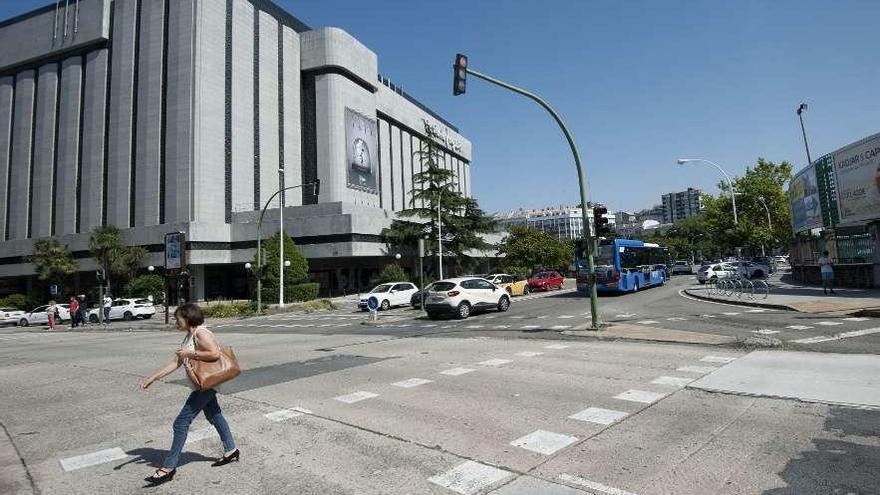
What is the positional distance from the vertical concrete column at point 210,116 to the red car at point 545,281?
33291mm

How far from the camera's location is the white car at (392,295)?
2995cm

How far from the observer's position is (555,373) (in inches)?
328

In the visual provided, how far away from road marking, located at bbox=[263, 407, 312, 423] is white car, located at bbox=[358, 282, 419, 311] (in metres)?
23.0

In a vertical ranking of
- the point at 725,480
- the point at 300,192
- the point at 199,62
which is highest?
the point at 199,62

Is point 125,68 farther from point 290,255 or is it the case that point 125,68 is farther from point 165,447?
point 165,447

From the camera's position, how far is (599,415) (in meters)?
5.80

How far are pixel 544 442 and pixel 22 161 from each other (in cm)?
8078

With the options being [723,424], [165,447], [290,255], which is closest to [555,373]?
[723,424]

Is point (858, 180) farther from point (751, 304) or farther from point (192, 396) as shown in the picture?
point (192, 396)

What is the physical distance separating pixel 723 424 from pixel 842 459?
3.82 ft

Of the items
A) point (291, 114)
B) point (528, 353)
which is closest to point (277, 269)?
point (291, 114)

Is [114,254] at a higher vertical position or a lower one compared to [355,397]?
higher

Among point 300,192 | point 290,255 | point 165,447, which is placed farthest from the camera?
point 300,192

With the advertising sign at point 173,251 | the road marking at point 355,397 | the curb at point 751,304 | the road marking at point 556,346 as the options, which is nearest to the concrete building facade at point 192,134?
the advertising sign at point 173,251
